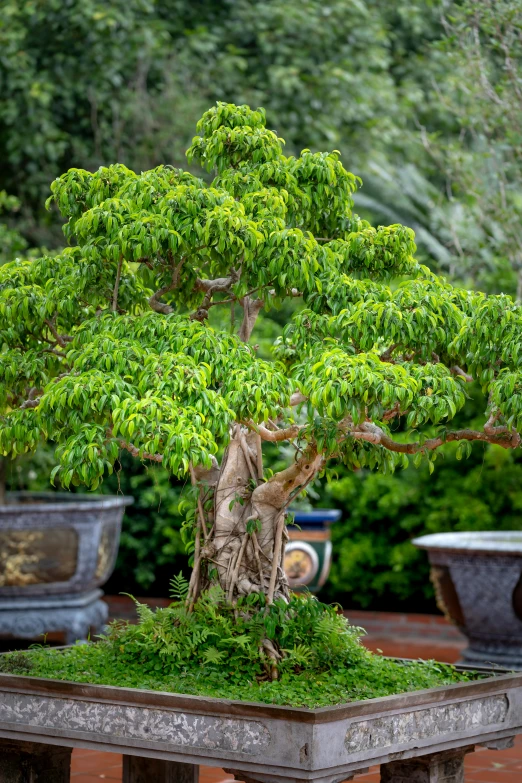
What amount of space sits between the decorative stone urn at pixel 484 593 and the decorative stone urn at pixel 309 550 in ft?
2.68

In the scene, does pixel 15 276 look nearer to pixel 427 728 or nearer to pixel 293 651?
pixel 293 651

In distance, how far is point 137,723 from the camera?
113 inches

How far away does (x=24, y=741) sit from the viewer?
3.16 m

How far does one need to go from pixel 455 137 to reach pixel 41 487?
5.73 meters

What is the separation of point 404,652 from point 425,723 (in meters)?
4.13

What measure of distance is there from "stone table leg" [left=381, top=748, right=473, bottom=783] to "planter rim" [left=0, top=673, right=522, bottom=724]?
0.20m

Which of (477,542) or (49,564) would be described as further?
(477,542)

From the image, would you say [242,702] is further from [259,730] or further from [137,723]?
[137,723]

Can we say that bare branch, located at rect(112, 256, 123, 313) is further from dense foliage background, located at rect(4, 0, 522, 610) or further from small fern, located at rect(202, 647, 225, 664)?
dense foliage background, located at rect(4, 0, 522, 610)

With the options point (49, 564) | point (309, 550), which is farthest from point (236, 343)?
point (309, 550)

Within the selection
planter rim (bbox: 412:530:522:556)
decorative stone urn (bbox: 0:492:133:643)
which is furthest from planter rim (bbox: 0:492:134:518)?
planter rim (bbox: 412:530:522:556)

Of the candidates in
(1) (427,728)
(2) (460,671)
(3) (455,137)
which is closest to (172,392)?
(1) (427,728)

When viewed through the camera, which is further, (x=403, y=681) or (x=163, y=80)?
(x=163, y=80)

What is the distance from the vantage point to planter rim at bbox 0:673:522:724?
8.73 ft
